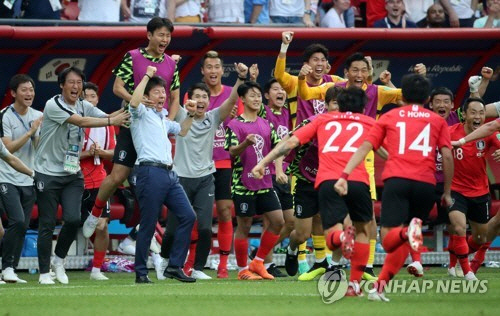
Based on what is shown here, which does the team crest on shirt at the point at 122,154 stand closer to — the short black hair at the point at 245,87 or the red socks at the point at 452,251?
the short black hair at the point at 245,87

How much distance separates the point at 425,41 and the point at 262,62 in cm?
248

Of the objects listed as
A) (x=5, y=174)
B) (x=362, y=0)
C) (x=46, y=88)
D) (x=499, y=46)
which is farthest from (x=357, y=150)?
(x=362, y=0)

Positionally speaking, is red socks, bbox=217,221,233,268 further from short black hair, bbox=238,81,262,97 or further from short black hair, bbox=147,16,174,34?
short black hair, bbox=147,16,174,34

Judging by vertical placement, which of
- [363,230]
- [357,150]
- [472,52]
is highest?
[472,52]

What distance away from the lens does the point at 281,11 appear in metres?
19.6

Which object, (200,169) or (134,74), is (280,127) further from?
(134,74)

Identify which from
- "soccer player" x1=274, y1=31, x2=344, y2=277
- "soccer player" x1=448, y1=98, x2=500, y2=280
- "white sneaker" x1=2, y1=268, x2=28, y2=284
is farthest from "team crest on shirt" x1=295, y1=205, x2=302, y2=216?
"white sneaker" x1=2, y1=268, x2=28, y2=284

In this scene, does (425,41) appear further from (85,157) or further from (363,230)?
(363,230)

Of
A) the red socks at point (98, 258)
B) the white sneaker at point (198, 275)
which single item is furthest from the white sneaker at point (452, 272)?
the red socks at point (98, 258)

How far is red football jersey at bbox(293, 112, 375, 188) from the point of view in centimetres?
1167

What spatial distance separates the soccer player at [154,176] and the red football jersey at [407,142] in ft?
9.70

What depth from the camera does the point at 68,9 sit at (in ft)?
61.3

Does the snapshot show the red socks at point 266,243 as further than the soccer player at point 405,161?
Yes

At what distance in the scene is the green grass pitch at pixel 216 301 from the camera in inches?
394
